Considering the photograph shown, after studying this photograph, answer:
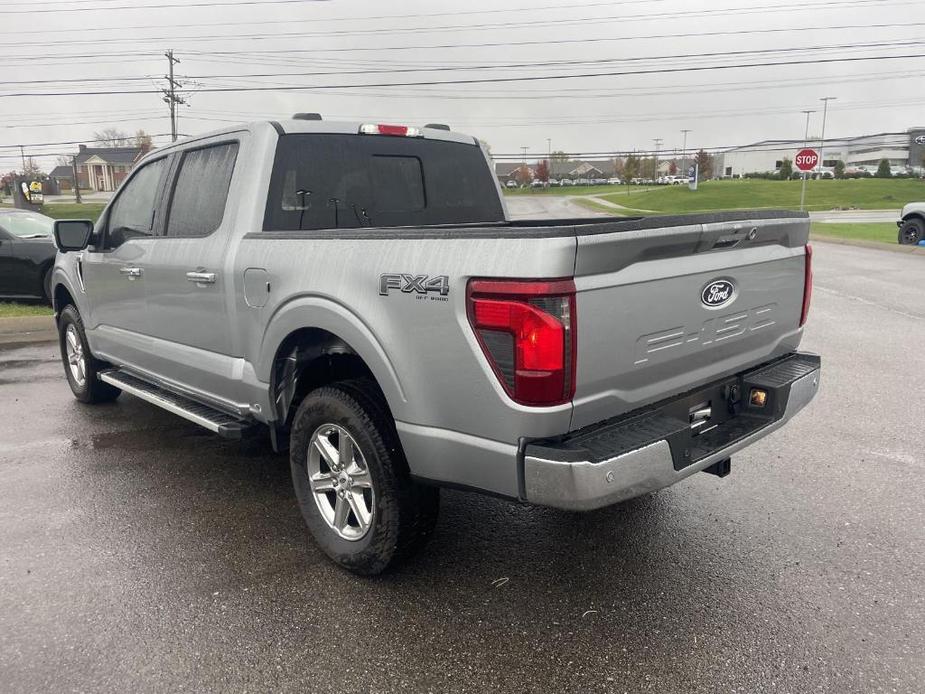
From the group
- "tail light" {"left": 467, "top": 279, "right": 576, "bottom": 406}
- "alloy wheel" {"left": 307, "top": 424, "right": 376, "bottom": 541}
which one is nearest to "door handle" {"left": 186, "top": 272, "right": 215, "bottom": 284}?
"alloy wheel" {"left": 307, "top": 424, "right": 376, "bottom": 541}

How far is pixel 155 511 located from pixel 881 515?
3.90 metres

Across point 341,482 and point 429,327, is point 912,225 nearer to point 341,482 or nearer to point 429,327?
point 341,482

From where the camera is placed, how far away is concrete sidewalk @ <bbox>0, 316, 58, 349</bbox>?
945 centimetres

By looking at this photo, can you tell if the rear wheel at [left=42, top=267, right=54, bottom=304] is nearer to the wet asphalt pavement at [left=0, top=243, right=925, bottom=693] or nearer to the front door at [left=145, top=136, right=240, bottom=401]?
the wet asphalt pavement at [left=0, top=243, right=925, bottom=693]

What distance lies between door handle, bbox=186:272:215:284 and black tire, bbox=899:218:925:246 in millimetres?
21602

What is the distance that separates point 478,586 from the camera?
127 inches

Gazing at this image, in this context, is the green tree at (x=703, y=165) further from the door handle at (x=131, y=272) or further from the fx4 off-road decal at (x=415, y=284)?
the fx4 off-road decal at (x=415, y=284)

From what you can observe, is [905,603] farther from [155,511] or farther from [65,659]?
[155,511]

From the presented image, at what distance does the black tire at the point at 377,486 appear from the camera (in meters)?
2.99

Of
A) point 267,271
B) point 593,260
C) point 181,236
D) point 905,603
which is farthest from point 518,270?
point 181,236

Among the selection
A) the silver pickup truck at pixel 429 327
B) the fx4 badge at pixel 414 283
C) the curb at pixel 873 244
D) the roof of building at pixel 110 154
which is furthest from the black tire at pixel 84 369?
the roof of building at pixel 110 154

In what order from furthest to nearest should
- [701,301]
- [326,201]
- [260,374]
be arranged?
[326,201] < [260,374] < [701,301]

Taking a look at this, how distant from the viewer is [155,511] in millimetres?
4051

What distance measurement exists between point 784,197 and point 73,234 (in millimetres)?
66515
